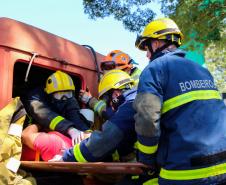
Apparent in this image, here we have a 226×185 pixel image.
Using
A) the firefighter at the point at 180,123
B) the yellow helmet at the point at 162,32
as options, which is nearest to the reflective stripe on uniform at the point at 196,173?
the firefighter at the point at 180,123

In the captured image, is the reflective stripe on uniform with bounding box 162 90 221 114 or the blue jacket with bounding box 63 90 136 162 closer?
the reflective stripe on uniform with bounding box 162 90 221 114

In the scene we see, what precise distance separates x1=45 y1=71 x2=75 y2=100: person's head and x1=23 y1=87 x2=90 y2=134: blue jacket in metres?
0.06

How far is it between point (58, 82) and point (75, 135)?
0.74m

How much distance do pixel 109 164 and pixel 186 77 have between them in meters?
0.86

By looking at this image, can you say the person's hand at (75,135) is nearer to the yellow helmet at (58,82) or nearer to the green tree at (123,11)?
the yellow helmet at (58,82)

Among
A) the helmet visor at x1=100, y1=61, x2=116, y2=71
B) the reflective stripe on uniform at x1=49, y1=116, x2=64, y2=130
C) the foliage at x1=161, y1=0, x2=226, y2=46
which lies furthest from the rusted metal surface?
the foliage at x1=161, y1=0, x2=226, y2=46

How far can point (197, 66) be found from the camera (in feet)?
10.5

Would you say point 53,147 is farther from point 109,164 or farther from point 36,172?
point 109,164

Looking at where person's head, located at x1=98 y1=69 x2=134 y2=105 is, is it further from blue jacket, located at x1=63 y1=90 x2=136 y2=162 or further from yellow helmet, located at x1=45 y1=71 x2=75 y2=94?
blue jacket, located at x1=63 y1=90 x2=136 y2=162

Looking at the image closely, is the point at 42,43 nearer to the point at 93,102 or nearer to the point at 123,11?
the point at 93,102

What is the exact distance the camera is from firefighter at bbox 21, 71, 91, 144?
425 cm

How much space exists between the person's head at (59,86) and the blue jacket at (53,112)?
6 cm

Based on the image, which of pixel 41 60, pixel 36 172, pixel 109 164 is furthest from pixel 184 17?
pixel 109 164

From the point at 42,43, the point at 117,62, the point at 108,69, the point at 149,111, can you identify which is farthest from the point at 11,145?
the point at 117,62
